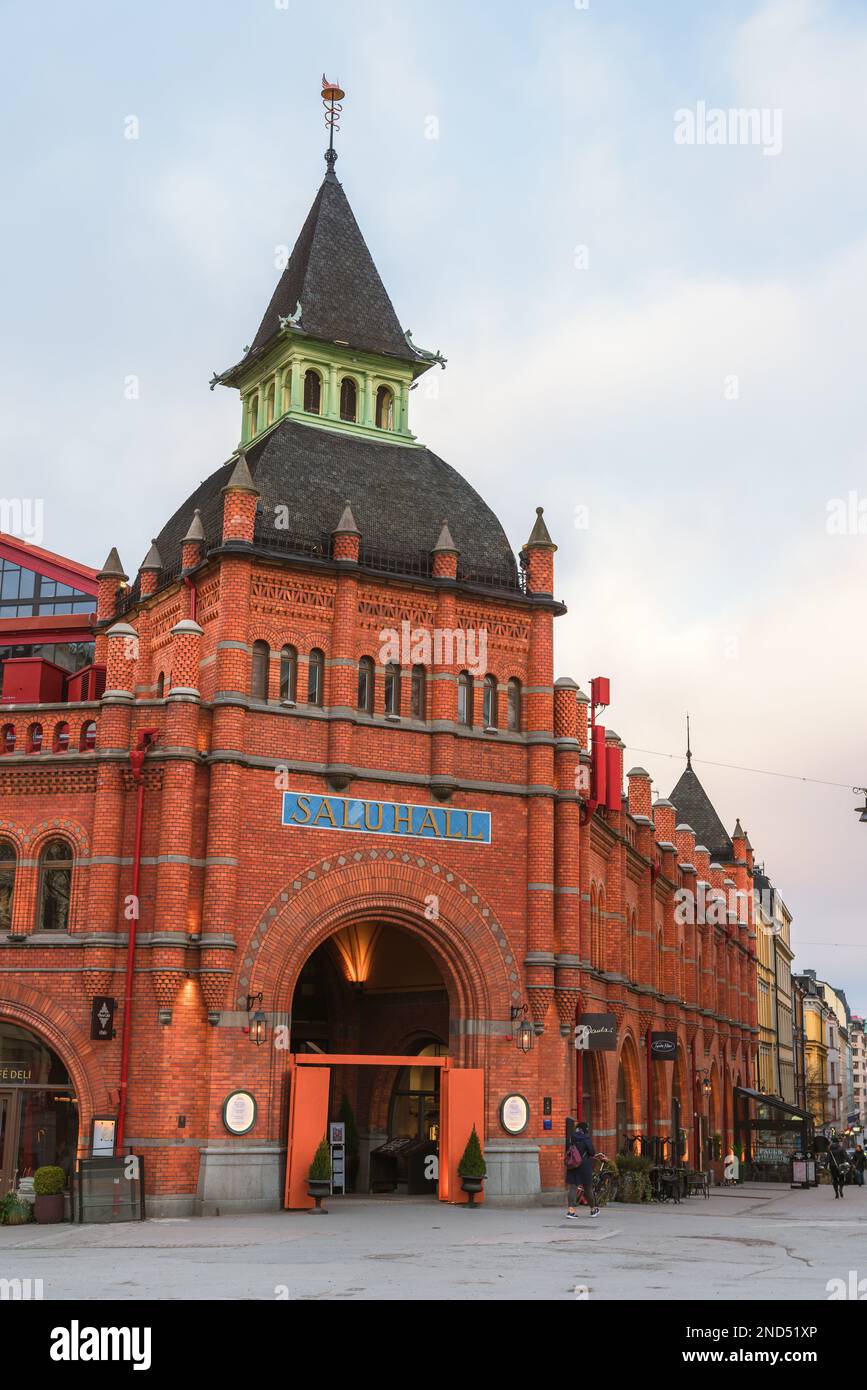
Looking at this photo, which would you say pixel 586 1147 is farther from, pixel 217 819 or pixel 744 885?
pixel 744 885

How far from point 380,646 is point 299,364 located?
884 cm

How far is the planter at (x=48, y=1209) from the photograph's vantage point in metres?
26.6

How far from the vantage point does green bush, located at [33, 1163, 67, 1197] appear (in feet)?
88.0

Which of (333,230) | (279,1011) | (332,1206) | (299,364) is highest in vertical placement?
(333,230)

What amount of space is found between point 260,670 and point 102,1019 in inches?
305

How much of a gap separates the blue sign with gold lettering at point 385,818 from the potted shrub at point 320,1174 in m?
6.50

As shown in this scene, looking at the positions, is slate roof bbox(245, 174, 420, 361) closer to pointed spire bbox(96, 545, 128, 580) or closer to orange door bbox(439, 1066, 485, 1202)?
pointed spire bbox(96, 545, 128, 580)

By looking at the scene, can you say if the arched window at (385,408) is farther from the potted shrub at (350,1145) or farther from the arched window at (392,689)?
the potted shrub at (350,1145)

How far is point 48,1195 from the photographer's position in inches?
1056

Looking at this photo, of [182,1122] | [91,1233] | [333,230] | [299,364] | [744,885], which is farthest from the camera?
[744,885]

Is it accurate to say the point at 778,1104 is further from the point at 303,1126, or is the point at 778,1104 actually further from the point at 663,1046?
the point at 303,1126

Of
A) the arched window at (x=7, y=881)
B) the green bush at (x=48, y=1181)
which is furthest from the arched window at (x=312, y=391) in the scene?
the green bush at (x=48, y=1181)
